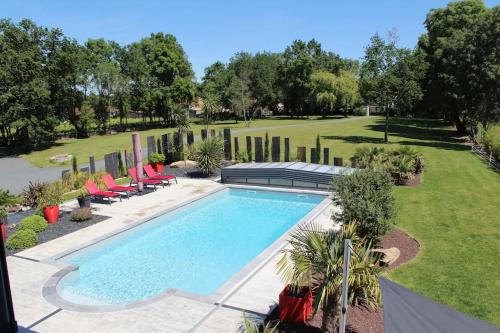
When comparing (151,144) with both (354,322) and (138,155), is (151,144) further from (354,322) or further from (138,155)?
(354,322)

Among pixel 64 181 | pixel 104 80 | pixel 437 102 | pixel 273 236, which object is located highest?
pixel 104 80

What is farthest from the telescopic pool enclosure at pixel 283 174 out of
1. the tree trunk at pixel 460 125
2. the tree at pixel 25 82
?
the tree trunk at pixel 460 125

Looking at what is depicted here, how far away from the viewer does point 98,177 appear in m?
19.3

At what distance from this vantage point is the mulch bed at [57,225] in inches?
498

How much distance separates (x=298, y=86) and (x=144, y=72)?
25.6m

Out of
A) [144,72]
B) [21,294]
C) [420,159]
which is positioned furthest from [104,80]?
[21,294]

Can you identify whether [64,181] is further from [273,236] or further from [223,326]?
[223,326]

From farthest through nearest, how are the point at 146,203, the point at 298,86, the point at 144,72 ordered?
the point at 298,86, the point at 144,72, the point at 146,203

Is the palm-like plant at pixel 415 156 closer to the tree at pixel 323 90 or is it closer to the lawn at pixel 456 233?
the lawn at pixel 456 233

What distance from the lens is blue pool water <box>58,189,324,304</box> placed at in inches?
389

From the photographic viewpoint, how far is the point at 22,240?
457 inches

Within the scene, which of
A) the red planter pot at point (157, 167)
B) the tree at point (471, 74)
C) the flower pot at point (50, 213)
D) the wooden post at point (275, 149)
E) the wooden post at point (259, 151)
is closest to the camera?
the flower pot at point (50, 213)

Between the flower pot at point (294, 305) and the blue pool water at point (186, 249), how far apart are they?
2950 mm

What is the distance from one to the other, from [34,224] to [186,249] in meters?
5.03
